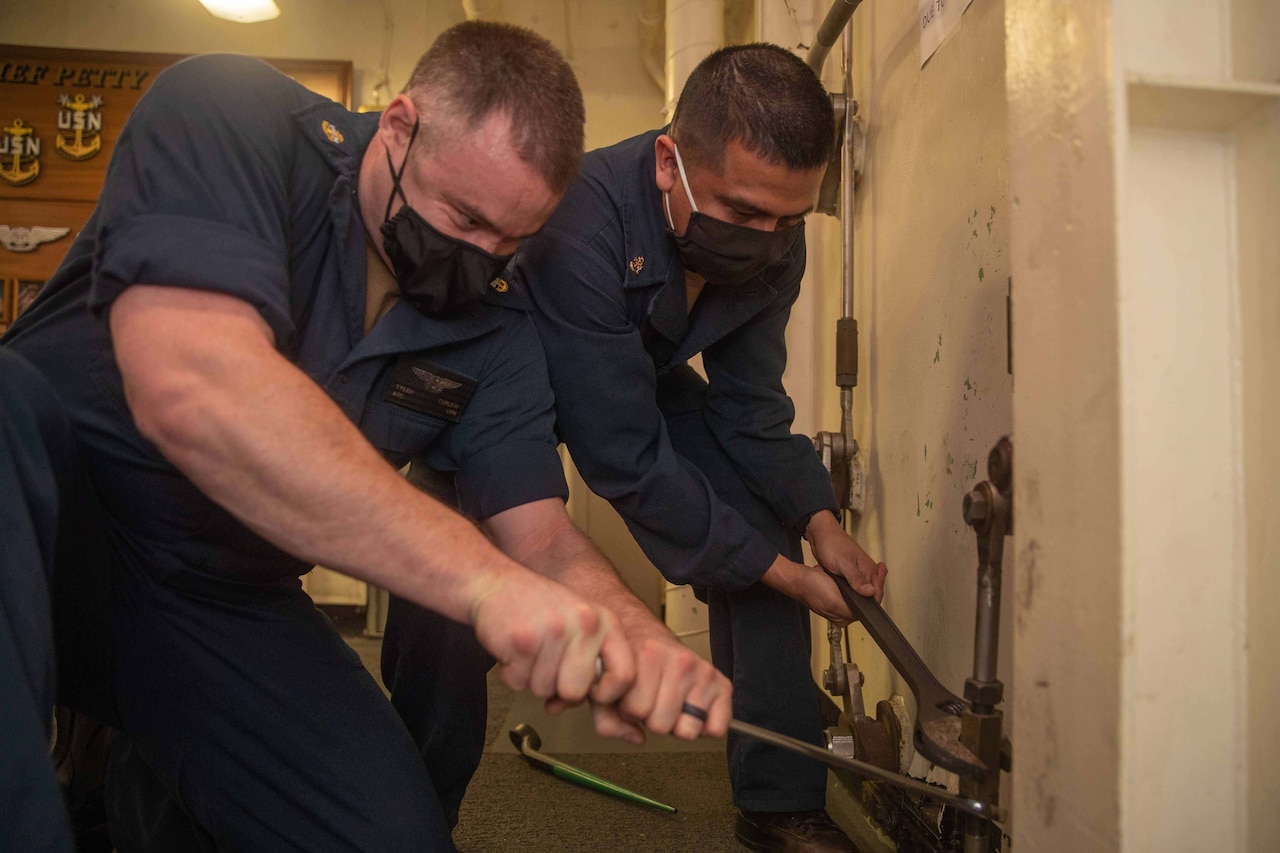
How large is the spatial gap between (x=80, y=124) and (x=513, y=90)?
2.56m

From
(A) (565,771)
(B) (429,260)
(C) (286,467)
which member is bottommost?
(A) (565,771)

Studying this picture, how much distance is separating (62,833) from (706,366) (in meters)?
1.01

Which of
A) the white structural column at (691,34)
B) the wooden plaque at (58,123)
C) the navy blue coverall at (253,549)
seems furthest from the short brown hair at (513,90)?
the wooden plaque at (58,123)

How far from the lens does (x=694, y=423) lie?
4.67ft

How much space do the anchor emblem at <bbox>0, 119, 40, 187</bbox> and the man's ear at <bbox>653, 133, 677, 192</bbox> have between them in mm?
2503

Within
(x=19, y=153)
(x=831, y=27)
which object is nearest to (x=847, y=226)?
(x=831, y=27)

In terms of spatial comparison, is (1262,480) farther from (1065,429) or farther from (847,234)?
(847,234)

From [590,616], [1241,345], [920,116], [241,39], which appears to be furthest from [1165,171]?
[241,39]

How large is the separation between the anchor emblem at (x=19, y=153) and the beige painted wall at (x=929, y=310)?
2.55m

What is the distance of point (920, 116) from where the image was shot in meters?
1.29

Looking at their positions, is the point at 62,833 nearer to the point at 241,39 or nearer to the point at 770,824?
the point at 770,824

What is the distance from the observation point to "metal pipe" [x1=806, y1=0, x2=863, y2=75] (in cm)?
134

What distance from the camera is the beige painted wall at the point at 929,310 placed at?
1.05 meters

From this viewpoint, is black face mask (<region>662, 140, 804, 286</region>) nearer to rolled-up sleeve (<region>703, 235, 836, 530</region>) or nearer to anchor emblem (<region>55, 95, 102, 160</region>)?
rolled-up sleeve (<region>703, 235, 836, 530</region>)
